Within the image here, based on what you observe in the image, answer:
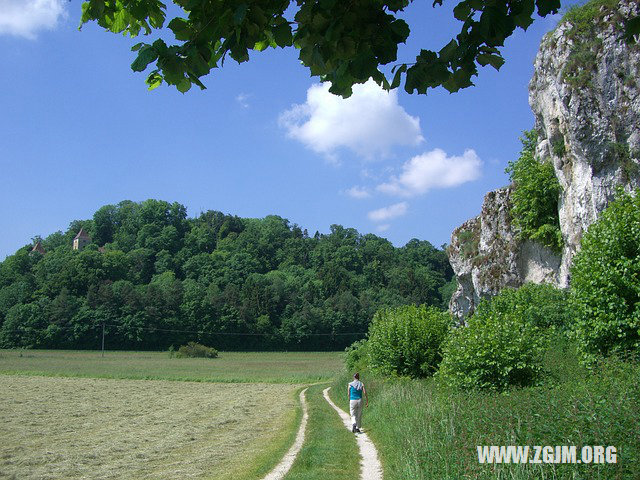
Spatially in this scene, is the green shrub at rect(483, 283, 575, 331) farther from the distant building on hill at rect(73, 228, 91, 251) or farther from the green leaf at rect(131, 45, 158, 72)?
the distant building on hill at rect(73, 228, 91, 251)

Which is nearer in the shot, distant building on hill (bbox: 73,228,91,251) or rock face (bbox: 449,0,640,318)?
rock face (bbox: 449,0,640,318)

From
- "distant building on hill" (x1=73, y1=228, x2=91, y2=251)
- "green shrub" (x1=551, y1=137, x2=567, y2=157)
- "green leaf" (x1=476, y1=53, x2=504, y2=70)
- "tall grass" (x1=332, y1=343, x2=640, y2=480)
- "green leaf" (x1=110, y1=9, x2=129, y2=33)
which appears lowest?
"tall grass" (x1=332, y1=343, x2=640, y2=480)

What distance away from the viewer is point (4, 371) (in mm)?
54938

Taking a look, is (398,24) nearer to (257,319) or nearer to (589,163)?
(589,163)

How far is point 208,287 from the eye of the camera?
116812 mm

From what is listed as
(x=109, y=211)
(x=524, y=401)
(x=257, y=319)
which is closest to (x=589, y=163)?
(x=524, y=401)

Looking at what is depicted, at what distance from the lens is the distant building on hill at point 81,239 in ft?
474

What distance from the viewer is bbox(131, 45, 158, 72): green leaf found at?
3932 mm

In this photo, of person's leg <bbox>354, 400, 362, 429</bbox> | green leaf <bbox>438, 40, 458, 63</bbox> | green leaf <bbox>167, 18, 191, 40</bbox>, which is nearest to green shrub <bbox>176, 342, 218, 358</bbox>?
person's leg <bbox>354, 400, 362, 429</bbox>

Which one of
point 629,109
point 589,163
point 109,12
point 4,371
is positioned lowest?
point 4,371

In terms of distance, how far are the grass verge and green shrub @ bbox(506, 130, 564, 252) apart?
→ 54.3 feet

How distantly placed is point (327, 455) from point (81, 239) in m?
148

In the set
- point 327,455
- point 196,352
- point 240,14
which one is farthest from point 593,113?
point 196,352

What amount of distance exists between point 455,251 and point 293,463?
28.2 m
